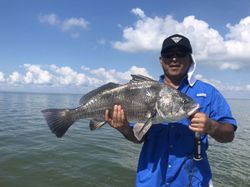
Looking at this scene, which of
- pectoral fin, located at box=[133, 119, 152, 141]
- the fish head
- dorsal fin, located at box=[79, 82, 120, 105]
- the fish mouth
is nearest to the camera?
the fish mouth

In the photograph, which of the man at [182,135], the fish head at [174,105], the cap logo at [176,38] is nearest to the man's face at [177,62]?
the man at [182,135]

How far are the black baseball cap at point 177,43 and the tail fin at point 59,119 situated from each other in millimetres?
2179

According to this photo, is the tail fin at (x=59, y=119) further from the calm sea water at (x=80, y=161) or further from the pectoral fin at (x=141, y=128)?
the calm sea water at (x=80, y=161)

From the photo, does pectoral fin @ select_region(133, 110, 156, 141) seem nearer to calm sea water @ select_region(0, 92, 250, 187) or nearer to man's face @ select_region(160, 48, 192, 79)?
man's face @ select_region(160, 48, 192, 79)

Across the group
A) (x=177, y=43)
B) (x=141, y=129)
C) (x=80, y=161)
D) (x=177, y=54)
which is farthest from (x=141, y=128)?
(x=80, y=161)

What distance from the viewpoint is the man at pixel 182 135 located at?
4.51 meters

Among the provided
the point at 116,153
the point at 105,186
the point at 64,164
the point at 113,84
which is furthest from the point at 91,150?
the point at 113,84

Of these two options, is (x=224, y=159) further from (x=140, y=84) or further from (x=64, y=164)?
(x=140, y=84)

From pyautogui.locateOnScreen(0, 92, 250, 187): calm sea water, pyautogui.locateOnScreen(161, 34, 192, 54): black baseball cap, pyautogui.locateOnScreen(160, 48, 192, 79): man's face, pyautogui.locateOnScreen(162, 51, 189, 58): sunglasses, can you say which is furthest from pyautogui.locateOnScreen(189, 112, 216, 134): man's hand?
pyautogui.locateOnScreen(0, 92, 250, 187): calm sea water

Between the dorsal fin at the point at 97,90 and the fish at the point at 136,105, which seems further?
the dorsal fin at the point at 97,90

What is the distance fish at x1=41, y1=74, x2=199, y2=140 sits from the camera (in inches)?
187

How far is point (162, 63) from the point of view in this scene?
16.6ft

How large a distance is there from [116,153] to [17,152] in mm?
5244

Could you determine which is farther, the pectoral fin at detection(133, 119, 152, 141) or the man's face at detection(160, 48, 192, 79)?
the man's face at detection(160, 48, 192, 79)
